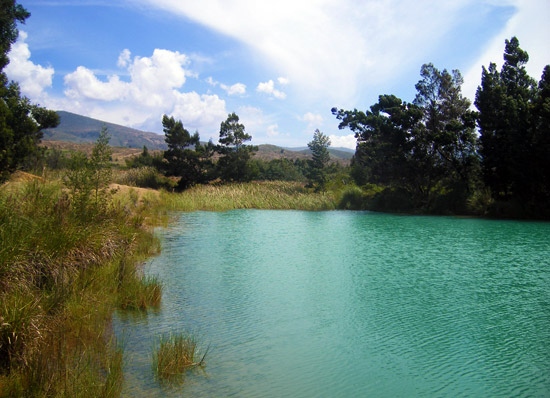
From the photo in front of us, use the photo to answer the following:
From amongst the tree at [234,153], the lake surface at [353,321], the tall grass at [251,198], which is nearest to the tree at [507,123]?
the lake surface at [353,321]

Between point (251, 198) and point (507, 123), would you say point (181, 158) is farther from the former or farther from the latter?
point (507, 123)

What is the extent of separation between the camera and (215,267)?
9.86 m

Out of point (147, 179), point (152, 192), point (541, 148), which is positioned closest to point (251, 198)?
point (152, 192)

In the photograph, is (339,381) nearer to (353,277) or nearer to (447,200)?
(353,277)

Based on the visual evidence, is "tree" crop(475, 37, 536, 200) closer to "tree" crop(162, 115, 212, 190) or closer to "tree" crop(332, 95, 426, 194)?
"tree" crop(332, 95, 426, 194)

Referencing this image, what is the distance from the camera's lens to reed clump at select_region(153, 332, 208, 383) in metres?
4.20

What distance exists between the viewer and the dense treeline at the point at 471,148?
21766 mm

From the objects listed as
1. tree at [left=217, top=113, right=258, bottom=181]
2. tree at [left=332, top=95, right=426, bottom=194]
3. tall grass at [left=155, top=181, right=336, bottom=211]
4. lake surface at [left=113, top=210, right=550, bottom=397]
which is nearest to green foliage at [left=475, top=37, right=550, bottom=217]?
tree at [left=332, top=95, right=426, bottom=194]

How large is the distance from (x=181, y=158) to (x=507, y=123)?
26.3 m

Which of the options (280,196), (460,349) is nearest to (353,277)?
(460,349)

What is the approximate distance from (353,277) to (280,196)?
2365cm

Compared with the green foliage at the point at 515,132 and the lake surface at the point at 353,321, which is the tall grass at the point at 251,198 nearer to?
the green foliage at the point at 515,132

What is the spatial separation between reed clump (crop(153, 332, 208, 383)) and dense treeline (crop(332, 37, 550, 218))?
22.4 meters

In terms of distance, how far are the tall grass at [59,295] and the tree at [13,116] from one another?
563 centimetres
